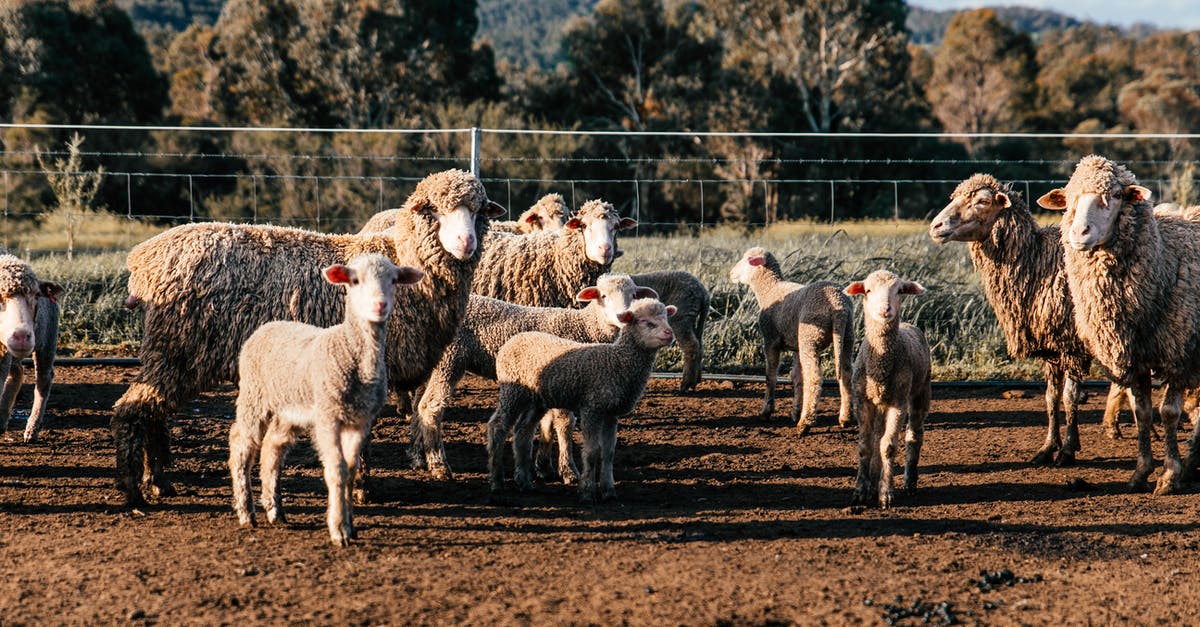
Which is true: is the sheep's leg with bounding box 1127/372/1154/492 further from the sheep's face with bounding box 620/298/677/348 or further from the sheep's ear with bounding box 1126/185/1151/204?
the sheep's face with bounding box 620/298/677/348

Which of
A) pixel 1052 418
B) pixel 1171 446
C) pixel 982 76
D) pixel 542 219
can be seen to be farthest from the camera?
pixel 982 76

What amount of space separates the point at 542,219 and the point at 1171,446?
19.8 feet

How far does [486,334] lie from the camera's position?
8.14m

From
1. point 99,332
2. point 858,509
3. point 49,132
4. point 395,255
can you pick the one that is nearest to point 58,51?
point 49,132

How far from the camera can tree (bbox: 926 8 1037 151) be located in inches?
2052

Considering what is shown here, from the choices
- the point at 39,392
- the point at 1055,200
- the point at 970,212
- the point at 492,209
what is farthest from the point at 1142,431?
the point at 39,392

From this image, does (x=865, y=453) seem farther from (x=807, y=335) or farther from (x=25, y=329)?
(x=25, y=329)

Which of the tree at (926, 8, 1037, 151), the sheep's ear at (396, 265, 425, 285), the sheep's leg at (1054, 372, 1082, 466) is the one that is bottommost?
the sheep's leg at (1054, 372, 1082, 466)

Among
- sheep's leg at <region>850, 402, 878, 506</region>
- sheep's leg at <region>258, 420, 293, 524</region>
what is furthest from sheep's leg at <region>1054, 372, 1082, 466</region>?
sheep's leg at <region>258, 420, 293, 524</region>

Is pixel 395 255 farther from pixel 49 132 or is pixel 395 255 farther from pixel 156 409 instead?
pixel 49 132

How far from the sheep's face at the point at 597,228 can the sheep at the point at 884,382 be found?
259 centimetres

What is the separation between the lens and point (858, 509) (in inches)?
278

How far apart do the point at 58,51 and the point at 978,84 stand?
3933cm

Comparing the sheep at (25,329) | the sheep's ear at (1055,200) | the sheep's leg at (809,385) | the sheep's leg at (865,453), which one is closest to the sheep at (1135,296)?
the sheep's ear at (1055,200)
